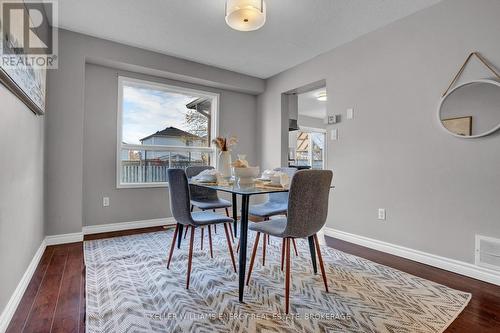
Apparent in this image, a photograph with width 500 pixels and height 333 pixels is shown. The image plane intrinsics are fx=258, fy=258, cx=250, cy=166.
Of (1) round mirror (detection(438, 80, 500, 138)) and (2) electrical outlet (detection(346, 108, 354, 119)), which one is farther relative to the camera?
(2) electrical outlet (detection(346, 108, 354, 119))

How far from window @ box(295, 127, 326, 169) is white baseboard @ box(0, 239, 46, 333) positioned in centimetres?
681

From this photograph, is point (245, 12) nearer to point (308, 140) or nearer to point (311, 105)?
point (311, 105)

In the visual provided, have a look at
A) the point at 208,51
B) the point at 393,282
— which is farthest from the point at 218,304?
the point at 208,51

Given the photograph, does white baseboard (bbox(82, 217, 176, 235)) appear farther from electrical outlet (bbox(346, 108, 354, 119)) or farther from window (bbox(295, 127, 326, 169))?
window (bbox(295, 127, 326, 169))

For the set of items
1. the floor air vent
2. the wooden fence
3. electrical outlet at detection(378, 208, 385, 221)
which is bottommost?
the floor air vent

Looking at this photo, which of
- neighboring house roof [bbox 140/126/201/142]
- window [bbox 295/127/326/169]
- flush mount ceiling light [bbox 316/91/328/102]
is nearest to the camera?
neighboring house roof [bbox 140/126/201/142]

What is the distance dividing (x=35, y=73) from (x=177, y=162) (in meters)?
2.27

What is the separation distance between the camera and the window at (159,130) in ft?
12.1

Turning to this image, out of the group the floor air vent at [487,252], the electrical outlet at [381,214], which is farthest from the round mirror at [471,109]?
the electrical outlet at [381,214]

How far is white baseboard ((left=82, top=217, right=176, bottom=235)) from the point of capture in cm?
337

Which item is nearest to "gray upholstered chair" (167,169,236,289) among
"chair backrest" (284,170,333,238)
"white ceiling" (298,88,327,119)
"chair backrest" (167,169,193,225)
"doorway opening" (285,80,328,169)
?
"chair backrest" (167,169,193,225)

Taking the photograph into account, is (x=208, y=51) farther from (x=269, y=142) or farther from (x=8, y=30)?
(x=8, y=30)

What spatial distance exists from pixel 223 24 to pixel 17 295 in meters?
2.93

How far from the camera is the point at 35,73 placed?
2.04 m
